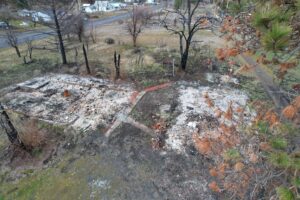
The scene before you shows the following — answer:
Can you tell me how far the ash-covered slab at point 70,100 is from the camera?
759 cm

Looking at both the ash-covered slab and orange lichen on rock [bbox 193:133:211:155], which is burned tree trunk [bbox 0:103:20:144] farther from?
orange lichen on rock [bbox 193:133:211:155]

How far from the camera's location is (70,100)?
28.6ft

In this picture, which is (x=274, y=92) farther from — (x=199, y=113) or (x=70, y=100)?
(x=70, y=100)

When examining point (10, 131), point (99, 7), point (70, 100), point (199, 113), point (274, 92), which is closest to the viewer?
point (274, 92)

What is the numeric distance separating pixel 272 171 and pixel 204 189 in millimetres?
2681

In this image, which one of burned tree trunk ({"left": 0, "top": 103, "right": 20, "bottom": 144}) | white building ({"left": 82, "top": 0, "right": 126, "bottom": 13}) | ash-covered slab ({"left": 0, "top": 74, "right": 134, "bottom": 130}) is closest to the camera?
burned tree trunk ({"left": 0, "top": 103, "right": 20, "bottom": 144})

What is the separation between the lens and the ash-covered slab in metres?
7.59

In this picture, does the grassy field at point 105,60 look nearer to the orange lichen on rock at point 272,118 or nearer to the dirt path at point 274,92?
the dirt path at point 274,92

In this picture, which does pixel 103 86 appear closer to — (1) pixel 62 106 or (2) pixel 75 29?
(1) pixel 62 106

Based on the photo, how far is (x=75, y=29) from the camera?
16938 mm

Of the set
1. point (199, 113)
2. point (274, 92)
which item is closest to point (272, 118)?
point (274, 92)

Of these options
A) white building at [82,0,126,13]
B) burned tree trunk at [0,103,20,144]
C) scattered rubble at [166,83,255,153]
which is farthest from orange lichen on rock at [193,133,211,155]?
white building at [82,0,126,13]

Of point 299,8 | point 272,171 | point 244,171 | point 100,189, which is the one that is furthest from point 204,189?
point 299,8

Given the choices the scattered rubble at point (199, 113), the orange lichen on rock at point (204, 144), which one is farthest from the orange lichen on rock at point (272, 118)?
the scattered rubble at point (199, 113)
